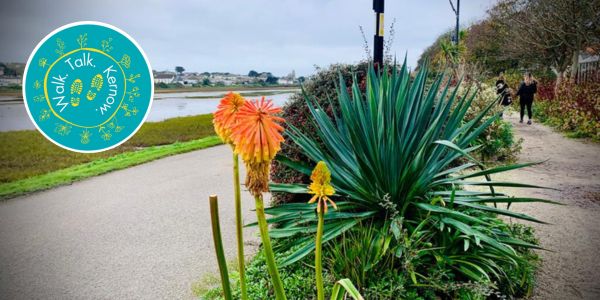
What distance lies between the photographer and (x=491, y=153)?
941cm

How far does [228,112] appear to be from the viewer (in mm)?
1422

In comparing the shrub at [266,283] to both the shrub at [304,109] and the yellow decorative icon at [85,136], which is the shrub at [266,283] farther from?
the yellow decorative icon at [85,136]

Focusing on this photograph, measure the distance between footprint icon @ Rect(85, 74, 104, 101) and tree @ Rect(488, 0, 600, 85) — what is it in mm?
18042

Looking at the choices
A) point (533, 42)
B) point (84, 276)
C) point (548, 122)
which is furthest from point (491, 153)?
point (533, 42)

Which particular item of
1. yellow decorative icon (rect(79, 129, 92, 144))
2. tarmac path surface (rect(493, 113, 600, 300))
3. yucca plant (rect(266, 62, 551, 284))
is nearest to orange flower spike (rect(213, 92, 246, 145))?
yucca plant (rect(266, 62, 551, 284))

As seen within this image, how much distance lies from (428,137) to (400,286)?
129cm

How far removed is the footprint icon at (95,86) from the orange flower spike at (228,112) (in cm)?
576

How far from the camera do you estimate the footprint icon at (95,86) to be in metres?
6.54

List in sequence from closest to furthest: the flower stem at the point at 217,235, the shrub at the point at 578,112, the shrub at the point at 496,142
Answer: the flower stem at the point at 217,235
the shrub at the point at 496,142
the shrub at the point at 578,112

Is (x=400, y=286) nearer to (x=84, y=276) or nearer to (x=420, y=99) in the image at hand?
(x=420, y=99)

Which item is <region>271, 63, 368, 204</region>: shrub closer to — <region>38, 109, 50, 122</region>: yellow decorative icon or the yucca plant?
the yucca plant

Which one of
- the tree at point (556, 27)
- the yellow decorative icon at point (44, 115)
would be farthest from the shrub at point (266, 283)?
the tree at point (556, 27)

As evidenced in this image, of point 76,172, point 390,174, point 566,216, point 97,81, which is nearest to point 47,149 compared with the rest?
point 76,172

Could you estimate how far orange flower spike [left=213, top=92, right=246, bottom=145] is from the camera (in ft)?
4.53
